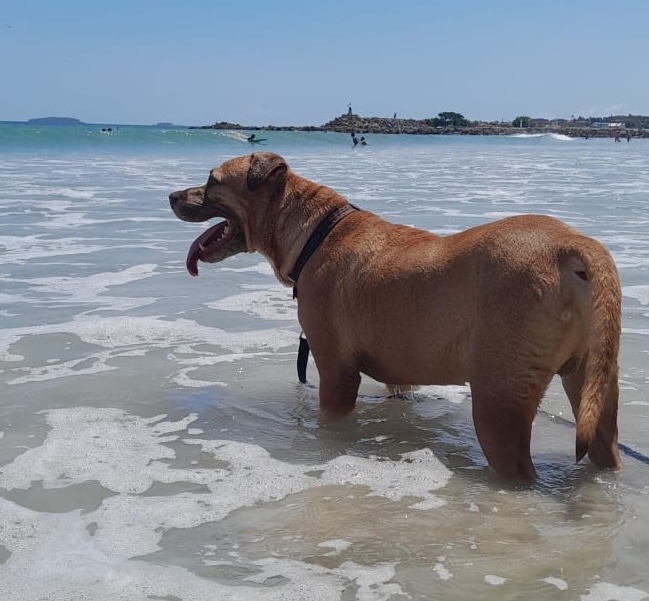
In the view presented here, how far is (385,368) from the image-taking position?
15.7 ft

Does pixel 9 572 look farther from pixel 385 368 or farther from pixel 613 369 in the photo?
pixel 613 369

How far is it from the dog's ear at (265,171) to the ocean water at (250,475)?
1.51m

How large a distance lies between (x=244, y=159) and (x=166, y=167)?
28304 millimetres

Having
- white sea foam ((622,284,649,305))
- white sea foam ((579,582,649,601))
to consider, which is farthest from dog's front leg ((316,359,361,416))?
white sea foam ((622,284,649,305))

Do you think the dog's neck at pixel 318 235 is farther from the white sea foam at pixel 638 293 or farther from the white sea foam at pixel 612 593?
the white sea foam at pixel 638 293

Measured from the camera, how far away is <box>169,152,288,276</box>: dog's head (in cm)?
550

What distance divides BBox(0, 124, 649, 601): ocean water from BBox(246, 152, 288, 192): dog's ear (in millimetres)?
1510

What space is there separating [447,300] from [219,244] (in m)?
2.06

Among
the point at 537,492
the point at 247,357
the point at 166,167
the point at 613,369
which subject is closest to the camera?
the point at 613,369

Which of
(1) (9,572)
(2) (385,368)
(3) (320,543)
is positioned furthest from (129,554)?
(2) (385,368)

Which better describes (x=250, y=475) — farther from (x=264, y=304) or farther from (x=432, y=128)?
(x=432, y=128)

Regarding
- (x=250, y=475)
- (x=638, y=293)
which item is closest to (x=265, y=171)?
(x=250, y=475)

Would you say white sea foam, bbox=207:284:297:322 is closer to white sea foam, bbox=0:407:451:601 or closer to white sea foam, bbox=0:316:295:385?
white sea foam, bbox=0:316:295:385

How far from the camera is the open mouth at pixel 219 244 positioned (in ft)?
18.6
